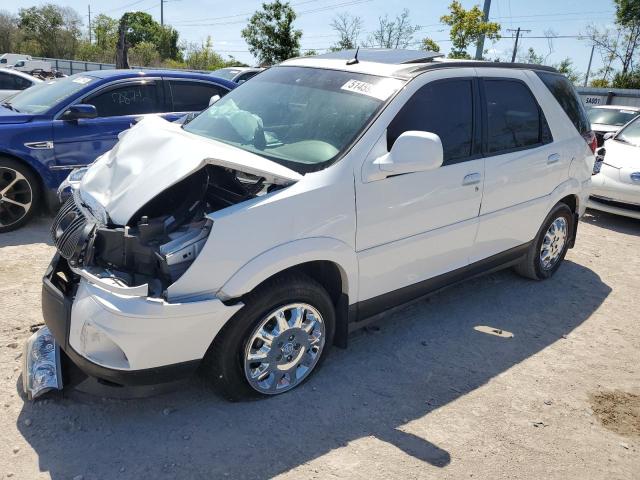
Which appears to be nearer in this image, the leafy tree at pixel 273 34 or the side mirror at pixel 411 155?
the side mirror at pixel 411 155

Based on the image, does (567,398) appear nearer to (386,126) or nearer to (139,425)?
(386,126)

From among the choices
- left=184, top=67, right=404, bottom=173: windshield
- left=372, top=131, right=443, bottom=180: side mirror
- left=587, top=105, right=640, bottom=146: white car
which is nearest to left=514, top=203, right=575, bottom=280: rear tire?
left=372, top=131, right=443, bottom=180: side mirror

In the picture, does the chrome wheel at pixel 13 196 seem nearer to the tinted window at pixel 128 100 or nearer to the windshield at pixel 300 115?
the tinted window at pixel 128 100

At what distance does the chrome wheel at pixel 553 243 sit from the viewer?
498 centimetres

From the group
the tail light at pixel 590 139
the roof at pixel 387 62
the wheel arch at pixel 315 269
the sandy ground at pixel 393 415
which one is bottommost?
the sandy ground at pixel 393 415

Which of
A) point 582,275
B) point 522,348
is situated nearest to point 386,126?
point 522,348

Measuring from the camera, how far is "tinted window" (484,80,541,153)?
13.1ft

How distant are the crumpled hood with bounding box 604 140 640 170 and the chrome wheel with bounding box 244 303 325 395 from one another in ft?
20.6

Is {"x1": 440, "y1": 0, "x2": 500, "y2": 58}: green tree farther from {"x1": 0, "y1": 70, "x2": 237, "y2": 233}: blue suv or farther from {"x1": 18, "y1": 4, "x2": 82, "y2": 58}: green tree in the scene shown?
{"x1": 18, "y1": 4, "x2": 82, "y2": 58}: green tree

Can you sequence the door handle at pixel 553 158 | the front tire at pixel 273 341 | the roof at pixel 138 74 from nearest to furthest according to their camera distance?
the front tire at pixel 273 341
the door handle at pixel 553 158
the roof at pixel 138 74

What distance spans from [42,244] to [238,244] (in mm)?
3563

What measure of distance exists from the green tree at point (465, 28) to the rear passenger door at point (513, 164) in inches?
770

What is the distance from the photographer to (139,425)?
2.89 m

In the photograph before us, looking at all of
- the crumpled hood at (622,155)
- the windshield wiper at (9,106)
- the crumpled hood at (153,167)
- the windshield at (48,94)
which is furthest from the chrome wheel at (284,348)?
the crumpled hood at (622,155)
